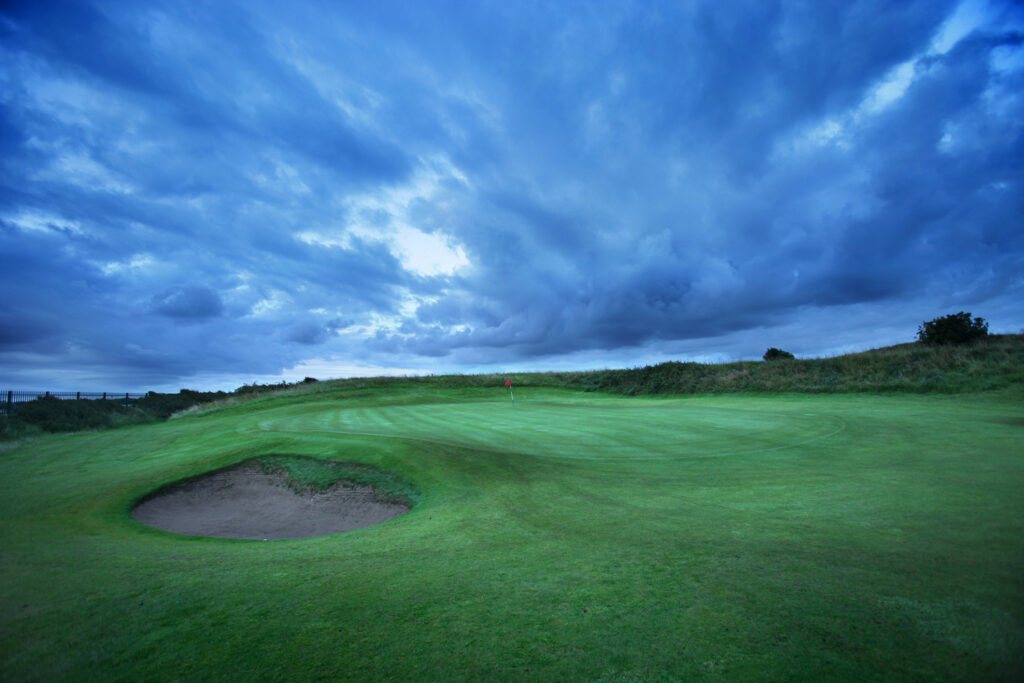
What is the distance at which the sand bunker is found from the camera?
26.5 feet

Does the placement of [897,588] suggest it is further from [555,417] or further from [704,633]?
[555,417]

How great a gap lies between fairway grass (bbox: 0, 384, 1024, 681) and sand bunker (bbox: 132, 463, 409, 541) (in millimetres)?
623

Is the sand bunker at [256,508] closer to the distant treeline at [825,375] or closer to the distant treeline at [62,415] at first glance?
the distant treeline at [62,415]

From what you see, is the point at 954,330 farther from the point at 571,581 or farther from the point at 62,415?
the point at 62,415

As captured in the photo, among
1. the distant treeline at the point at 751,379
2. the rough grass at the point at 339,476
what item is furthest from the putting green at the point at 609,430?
the distant treeline at the point at 751,379

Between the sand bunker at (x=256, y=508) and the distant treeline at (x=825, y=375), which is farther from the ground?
the distant treeline at (x=825, y=375)

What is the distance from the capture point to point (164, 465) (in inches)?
443

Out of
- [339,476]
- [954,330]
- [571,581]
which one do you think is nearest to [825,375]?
[954,330]

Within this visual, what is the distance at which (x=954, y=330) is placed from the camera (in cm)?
3256

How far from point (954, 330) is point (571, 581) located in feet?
138

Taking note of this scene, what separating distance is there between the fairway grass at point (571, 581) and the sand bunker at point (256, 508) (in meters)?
0.62

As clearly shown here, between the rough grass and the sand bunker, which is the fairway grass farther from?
the sand bunker

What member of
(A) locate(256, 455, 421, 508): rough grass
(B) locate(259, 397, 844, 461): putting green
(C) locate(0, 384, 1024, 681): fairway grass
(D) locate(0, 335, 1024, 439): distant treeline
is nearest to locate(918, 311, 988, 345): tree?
(D) locate(0, 335, 1024, 439): distant treeline

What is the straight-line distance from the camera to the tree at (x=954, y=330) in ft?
104
